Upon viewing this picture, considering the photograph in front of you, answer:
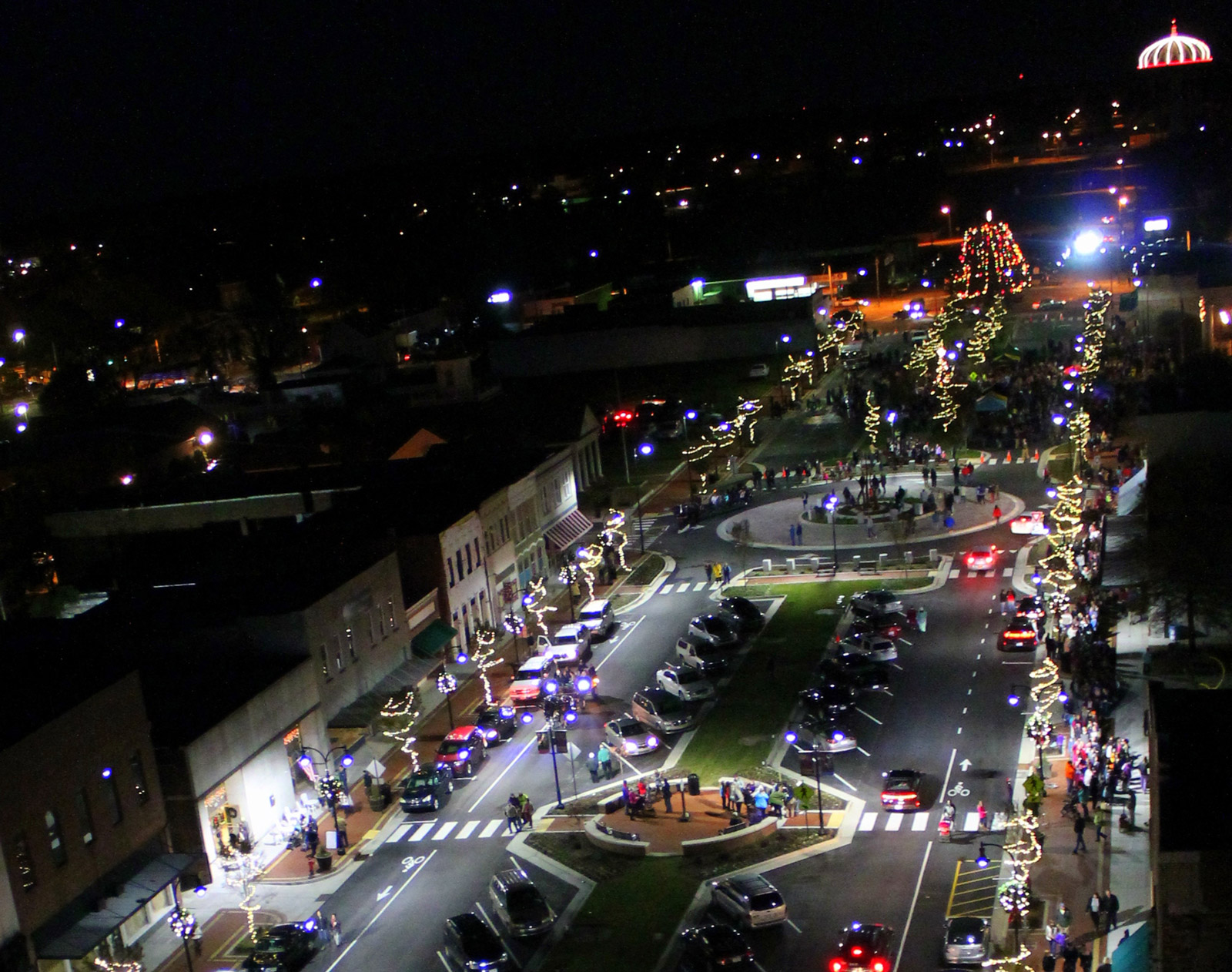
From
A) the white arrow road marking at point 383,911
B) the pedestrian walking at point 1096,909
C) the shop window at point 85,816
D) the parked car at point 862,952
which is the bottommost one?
the white arrow road marking at point 383,911

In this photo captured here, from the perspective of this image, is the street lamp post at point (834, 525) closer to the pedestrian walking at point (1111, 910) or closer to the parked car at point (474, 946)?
the pedestrian walking at point (1111, 910)

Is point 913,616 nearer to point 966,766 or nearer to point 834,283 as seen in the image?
point 966,766

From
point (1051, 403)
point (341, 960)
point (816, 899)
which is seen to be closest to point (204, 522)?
point (341, 960)

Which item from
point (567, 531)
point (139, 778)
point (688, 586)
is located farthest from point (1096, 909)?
point (567, 531)

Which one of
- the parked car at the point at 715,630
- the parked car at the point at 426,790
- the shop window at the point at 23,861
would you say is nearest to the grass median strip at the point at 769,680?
the parked car at the point at 715,630

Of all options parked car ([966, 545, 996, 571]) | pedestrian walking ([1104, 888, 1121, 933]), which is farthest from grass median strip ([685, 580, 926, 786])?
pedestrian walking ([1104, 888, 1121, 933])
